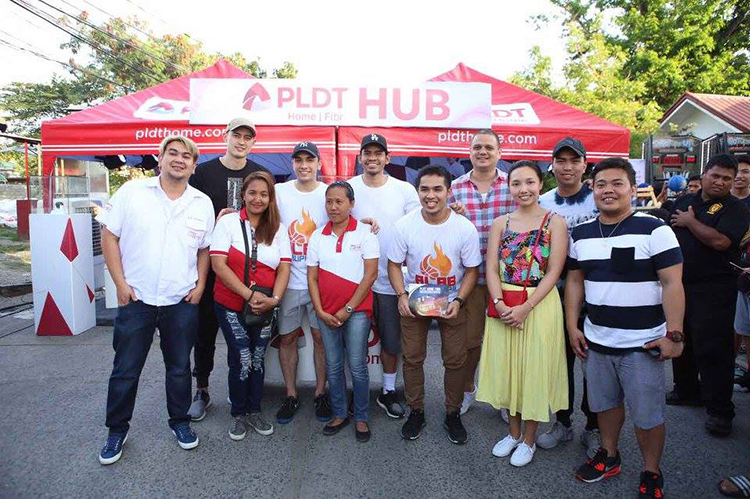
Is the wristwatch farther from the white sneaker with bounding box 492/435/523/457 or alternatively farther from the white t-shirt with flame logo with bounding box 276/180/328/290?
the white t-shirt with flame logo with bounding box 276/180/328/290

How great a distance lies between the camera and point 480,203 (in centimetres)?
337

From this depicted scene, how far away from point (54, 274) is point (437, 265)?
185 inches

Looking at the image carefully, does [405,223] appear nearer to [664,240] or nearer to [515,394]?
[515,394]

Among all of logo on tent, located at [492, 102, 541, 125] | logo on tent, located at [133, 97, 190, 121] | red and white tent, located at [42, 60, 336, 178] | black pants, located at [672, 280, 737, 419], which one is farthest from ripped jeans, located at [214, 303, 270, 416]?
logo on tent, located at [492, 102, 541, 125]

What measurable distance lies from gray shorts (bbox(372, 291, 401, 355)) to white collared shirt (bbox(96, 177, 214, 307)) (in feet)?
4.31

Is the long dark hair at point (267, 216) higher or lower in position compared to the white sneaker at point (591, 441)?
higher

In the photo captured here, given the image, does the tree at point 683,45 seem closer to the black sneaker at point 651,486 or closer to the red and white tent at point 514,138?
the red and white tent at point 514,138

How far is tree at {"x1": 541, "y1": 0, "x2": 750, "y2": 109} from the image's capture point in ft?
63.0

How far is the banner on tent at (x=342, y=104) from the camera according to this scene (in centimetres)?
560

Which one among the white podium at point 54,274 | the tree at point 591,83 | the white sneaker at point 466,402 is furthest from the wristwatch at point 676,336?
the tree at point 591,83

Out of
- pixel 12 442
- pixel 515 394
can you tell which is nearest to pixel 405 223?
pixel 515 394

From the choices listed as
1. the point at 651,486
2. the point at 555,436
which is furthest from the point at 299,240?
the point at 651,486

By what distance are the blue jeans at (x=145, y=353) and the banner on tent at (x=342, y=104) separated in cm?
331

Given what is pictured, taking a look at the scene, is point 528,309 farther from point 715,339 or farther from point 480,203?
point 715,339
